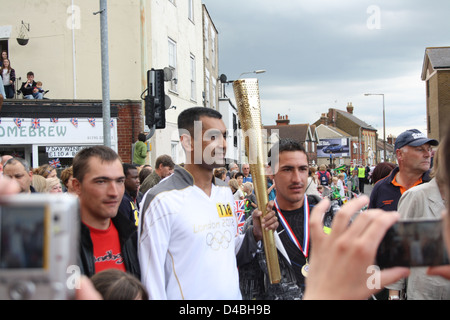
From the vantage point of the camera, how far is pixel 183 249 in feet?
8.75

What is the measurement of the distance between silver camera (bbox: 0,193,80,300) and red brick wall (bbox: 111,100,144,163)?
12.0 meters

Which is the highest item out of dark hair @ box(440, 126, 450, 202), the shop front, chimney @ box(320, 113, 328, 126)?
chimney @ box(320, 113, 328, 126)

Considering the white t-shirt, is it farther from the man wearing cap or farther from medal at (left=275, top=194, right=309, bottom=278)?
the man wearing cap

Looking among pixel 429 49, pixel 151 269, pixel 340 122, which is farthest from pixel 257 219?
pixel 340 122

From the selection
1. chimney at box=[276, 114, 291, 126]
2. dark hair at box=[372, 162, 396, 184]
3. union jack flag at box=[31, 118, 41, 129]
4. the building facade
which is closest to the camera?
dark hair at box=[372, 162, 396, 184]

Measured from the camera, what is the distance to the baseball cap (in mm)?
4500

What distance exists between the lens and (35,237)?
0.62 meters

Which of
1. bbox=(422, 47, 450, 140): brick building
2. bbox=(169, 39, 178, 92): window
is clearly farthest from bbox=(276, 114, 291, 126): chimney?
bbox=(169, 39, 178, 92): window

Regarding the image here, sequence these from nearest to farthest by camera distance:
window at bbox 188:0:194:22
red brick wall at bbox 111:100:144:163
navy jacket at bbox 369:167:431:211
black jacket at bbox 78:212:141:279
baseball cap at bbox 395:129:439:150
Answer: black jacket at bbox 78:212:141:279 → baseball cap at bbox 395:129:439:150 → navy jacket at bbox 369:167:431:211 → red brick wall at bbox 111:100:144:163 → window at bbox 188:0:194:22

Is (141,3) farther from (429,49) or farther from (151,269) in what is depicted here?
(429,49)

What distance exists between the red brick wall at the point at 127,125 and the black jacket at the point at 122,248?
31.8 feet

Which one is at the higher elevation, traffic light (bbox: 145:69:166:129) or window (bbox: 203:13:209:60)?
window (bbox: 203:13:209:60)

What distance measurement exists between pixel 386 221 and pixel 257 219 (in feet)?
7.19

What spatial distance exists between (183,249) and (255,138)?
2.84 feet
